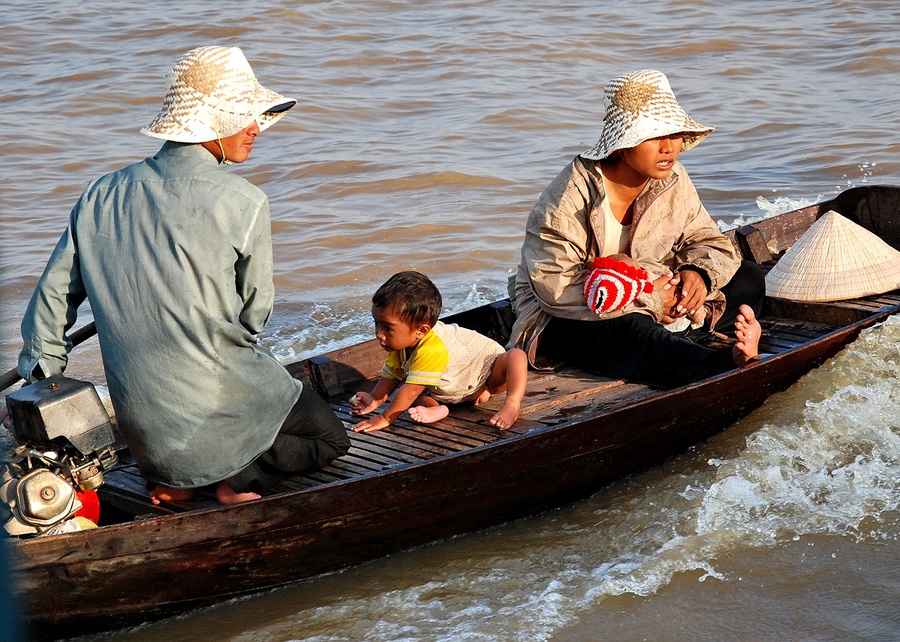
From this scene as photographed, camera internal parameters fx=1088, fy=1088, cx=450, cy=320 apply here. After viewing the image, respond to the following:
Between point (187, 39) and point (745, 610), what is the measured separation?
1234 cm

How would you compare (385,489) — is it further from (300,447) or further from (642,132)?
(642,132)

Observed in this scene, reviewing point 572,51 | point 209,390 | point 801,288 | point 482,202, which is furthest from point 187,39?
point 209,390

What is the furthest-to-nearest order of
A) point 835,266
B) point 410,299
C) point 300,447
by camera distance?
point 835,266 < point 410,299 < point 300,447

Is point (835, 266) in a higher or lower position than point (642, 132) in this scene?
lower

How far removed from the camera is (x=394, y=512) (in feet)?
12.9

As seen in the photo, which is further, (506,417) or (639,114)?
(639,114)

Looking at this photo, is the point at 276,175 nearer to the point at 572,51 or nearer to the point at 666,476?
the point at 572,51

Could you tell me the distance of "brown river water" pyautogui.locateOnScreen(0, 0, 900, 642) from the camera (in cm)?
384

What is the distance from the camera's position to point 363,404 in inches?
179

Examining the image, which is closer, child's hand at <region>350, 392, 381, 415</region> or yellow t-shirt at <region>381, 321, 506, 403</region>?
yellow t-shirt at <region>381, 321, 506, 403</region>

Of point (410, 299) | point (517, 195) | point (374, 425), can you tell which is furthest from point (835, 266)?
point (517, 195)

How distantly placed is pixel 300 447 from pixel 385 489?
0.36m

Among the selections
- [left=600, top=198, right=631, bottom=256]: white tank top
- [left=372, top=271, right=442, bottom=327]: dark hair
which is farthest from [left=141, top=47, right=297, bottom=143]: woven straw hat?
[left=600, top=198, right=631, bottom=256]: white tank top

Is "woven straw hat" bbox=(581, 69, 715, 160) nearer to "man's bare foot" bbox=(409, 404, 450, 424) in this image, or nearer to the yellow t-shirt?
the yellow t-shirt
